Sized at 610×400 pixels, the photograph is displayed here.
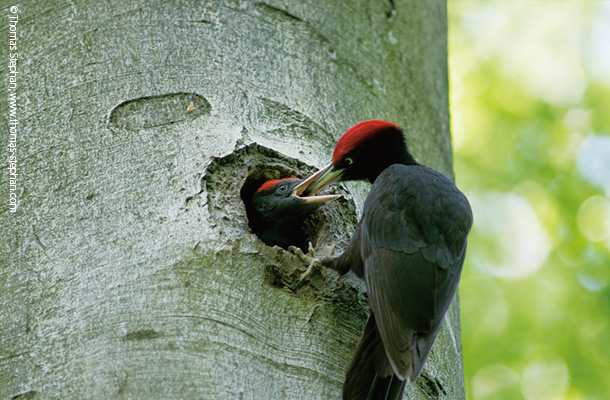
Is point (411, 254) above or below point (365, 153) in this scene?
below

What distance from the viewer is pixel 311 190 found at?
337 cm

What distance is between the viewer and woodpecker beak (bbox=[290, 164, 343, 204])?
315 cm

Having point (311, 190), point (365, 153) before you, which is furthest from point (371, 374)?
point (365, 153)

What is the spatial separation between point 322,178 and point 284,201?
0.54 m

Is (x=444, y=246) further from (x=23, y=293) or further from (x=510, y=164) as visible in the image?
(x=510, y=164)

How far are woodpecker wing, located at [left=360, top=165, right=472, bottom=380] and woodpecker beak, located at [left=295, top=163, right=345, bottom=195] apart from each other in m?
0.19

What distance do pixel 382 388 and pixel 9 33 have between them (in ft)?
7.13

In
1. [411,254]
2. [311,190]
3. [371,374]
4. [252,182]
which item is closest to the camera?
[371,374]

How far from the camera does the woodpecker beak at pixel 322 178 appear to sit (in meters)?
3.12

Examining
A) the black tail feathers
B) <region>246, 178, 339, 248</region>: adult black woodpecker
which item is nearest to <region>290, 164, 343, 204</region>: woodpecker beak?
<region>246, 178, 339, 248</region>: adult black woodpecker

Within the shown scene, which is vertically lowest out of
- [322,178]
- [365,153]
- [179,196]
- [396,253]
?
[179,196]

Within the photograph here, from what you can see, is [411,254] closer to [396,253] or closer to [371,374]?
[396,253]

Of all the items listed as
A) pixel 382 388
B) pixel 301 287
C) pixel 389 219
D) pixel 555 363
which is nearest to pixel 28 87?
pixel 301 287

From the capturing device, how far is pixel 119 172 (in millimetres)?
2510
